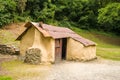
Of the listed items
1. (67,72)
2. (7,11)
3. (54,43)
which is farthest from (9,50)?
(7,11)

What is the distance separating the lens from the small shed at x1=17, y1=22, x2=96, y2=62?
2125 cm

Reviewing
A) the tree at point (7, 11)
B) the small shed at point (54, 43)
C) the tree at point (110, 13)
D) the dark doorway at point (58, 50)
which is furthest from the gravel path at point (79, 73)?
the tree at point (7, 11)

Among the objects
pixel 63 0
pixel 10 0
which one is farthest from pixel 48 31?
pixel 63 0

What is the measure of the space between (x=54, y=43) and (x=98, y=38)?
23.0 m

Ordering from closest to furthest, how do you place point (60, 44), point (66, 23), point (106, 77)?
point (106, 77), point (60, 44), point (66, 23)

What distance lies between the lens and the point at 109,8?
36500mm

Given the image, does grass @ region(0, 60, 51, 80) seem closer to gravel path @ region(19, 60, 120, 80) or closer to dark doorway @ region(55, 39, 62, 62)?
gravel path @ region(19, 60, 120, 80)

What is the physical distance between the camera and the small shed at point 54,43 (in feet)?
69.7

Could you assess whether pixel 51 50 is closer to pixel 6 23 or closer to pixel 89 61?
pixel 89 61

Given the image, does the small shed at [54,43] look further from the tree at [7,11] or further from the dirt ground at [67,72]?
the tree at [7,11]

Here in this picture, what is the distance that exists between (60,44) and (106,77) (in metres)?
7.77

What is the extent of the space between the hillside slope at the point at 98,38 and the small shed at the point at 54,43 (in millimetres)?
3540

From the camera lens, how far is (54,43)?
2184 centimetres

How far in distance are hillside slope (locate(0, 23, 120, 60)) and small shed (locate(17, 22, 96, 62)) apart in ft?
11.6
